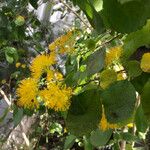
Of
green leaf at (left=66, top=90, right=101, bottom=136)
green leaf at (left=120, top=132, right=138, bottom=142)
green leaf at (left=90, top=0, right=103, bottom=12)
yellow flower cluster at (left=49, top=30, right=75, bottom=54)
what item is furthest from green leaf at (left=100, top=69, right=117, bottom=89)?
green leaf at (left=120, top=132, right=138, bottom=142)

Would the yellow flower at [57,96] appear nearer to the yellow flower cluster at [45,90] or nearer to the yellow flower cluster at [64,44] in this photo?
the yellow flower cluster at [45,90]

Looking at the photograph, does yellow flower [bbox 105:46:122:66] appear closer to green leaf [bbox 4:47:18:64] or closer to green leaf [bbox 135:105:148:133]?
green leaf [bbox 135:105:148:133]

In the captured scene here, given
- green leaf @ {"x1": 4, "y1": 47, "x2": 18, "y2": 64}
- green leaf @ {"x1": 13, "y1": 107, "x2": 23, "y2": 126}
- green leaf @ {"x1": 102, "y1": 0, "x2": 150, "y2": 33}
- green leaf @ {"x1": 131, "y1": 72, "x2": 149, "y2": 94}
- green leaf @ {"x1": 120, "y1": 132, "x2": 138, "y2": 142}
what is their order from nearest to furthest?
green leaf @ {"x1": 102, "y1": 0, "x2": 150, "y2": 33}, green leaf @ {"x1": 131, "y1": 72, "x2": 149, "y2": 94}, green leaf @ {"x1": 13, "y1": 107, "x2": 23, "y2": 126}, green leaf @ {"x1": 120, "y1": 132, "x2": 138, "y2": 142}, green leaf @ {"x1": 4, "y1": 47, "x2": 18, "y2": 64}

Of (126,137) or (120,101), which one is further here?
(126,137)

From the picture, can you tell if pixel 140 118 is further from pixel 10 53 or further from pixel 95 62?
pixel 10 53

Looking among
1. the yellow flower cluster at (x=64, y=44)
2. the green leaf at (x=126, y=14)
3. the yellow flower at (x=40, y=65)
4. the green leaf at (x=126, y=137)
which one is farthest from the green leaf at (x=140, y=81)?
the green leaf at (x=126, y=137)

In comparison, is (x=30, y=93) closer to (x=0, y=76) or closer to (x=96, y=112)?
(x=96, y=112)

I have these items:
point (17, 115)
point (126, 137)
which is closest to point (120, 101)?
point (17, 115)

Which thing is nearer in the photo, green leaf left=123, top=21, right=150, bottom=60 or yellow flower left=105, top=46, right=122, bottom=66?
green leaf left=123, top=21, right=150, bottom=60
